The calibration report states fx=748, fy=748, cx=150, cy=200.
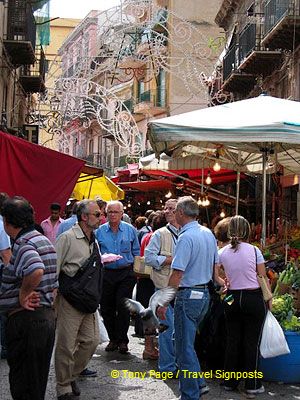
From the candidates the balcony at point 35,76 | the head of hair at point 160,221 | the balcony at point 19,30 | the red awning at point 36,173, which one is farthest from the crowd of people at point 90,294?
the balcony at point 35,76

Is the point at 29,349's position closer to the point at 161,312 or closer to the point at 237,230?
the point at 161,312

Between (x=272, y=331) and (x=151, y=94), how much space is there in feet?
110

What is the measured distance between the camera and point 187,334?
626 cm

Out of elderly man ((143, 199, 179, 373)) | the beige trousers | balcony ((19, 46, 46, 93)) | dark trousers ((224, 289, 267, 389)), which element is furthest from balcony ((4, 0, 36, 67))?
the beige trousers

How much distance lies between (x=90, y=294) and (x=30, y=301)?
140 cm

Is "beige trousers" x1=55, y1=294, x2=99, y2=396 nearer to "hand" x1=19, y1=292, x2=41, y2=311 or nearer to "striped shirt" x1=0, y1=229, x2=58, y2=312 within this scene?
"striped shirt" x1=0, y1=229, x2=58, y2=312

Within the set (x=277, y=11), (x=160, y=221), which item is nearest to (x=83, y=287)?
(x=160, y=221)

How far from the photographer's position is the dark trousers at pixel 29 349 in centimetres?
508

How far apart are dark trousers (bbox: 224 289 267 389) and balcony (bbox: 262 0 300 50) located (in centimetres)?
1282

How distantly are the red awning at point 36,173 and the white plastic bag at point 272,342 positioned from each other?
4.92 metres

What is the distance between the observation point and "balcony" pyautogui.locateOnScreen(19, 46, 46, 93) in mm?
26158

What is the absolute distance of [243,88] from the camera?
26.4m

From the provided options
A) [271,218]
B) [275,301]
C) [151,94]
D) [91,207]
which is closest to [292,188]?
[271,218]

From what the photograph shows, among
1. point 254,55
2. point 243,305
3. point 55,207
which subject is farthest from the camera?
point 254,55
